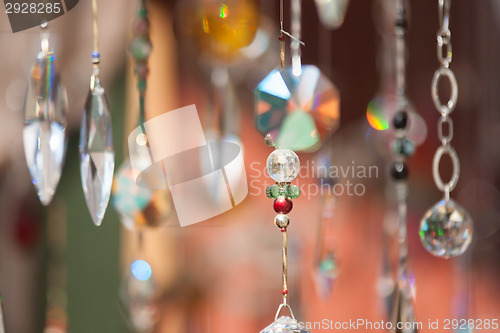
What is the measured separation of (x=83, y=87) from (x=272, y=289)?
30cm

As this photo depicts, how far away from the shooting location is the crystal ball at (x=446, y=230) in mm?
474

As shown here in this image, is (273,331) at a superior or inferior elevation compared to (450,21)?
inferior

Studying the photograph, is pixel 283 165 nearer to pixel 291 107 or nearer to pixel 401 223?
pixel 291 107

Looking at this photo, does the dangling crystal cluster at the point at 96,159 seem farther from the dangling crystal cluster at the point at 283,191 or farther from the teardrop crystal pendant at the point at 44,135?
the dangling crystal cluster at the point at 283,191

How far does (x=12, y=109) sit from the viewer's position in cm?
63

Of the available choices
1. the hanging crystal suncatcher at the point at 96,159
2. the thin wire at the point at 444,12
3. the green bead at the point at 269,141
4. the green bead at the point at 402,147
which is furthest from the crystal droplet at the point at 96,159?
the thin wire at the point at 444,12

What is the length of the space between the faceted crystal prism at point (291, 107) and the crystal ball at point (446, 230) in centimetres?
14

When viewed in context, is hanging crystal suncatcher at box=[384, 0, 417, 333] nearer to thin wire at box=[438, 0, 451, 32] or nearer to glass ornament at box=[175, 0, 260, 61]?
thin wire at box=[438, 0, 451, 32]

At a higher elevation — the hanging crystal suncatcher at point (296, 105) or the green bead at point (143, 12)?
the green bead at point (143, 12)

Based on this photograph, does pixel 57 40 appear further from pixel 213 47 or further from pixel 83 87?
pixel 213 47

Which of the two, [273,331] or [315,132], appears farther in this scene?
[315,132]

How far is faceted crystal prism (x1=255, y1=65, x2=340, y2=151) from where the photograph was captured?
50cm

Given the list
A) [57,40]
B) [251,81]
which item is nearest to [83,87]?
[57,40]

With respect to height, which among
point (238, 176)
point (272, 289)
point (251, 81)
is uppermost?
point (251, 81)
